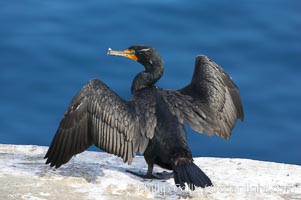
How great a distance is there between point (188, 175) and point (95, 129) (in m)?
0.95

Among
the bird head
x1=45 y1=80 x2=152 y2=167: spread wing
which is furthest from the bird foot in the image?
the bird head

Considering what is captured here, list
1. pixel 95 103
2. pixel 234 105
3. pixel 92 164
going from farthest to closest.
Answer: pixel 234 105 < pixel 92 164 < pixel 95 103

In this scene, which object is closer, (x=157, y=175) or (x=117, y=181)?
(x=117, y=181)

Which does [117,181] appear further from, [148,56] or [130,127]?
[148,56]

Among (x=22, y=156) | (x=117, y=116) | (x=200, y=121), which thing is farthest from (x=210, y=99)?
(x=22, y=156)

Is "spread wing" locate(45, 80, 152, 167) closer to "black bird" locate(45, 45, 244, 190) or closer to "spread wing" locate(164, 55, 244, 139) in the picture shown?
"black bird" locate(45, 45, 244, 190)

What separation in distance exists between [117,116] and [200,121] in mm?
805

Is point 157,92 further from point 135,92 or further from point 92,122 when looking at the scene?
point 92,122

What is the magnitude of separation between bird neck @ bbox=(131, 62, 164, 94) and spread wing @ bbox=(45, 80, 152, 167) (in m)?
0.57

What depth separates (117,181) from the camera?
23.6 ft

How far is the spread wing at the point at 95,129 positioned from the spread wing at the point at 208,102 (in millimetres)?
505

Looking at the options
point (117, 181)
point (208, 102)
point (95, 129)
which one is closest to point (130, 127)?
point (95, 129)

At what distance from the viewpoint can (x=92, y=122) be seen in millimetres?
7273

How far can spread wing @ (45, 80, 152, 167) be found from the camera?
23.8ft
